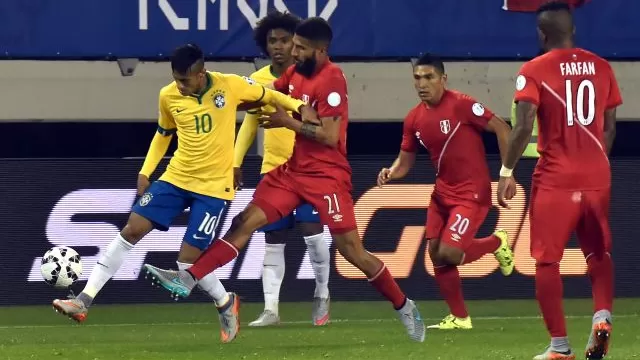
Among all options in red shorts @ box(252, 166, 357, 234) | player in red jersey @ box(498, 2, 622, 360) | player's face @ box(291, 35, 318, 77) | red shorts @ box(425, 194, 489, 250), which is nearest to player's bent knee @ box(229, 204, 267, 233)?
red shorts @ box(252, 166, 357, 234)

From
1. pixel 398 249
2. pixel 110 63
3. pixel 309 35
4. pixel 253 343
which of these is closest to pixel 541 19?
pixel 309 35

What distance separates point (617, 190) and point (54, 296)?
503 centimetres

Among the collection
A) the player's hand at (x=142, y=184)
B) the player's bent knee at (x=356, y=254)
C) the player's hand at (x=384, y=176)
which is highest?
the player's hand at (x=384, y=176)

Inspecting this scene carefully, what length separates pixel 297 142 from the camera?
9695mm

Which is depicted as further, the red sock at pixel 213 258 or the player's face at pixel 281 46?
the player's face at pixel 281 46

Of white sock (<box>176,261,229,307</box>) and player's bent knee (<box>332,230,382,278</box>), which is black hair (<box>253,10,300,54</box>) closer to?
player's bent knee (<box>332,230,382,278</box>)

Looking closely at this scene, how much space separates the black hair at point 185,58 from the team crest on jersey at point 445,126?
6.55 ft

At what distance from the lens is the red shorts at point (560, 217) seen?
7723 millimetres

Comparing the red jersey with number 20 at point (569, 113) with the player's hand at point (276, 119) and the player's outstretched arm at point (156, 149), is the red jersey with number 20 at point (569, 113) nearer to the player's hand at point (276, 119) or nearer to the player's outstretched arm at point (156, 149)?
the player's hand at point (276, 119)

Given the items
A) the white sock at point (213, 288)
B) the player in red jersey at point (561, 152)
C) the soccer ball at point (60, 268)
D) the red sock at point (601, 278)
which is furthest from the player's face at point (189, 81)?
the red sock at point (601, 278)

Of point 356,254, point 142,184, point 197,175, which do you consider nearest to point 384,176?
point 356,254

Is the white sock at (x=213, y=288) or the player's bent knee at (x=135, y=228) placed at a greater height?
the player's bent knee at (x=135, y=228)

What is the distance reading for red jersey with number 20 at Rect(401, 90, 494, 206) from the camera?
10.7m

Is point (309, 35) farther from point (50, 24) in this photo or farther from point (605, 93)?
point (50, 24)
